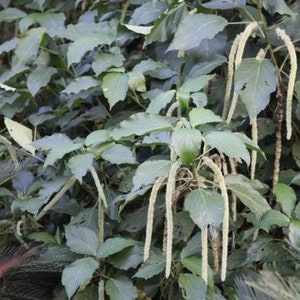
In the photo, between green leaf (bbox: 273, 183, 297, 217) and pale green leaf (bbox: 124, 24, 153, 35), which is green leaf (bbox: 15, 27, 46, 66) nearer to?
pale green leaf (bbox: 124, 24, 153, 35)

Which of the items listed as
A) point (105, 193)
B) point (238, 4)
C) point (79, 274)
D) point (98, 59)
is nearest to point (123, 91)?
point (98, 59)

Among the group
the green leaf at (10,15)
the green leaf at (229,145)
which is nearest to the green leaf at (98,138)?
the green leaf at (229,145)

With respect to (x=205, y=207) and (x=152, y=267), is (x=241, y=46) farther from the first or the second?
(x=152, y=267)

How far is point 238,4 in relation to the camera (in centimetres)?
181

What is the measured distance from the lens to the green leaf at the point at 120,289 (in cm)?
152

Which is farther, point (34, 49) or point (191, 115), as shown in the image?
point (34, 49)

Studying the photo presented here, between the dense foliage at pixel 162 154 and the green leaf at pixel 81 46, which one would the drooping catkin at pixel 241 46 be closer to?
the dense foliage at pixel 162 154

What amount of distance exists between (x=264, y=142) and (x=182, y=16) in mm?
457

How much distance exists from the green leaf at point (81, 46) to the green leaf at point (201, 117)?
1.61 ft

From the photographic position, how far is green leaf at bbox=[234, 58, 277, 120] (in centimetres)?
159

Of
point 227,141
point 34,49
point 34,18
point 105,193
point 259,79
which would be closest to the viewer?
point 227,141

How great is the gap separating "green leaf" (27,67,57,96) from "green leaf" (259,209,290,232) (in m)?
0.87

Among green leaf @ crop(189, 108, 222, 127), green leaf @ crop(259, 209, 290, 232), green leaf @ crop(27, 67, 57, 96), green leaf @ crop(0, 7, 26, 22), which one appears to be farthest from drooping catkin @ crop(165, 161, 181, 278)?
green leaf @ crop(0, 7, 26, 22)

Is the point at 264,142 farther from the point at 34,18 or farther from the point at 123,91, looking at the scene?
the point at 34,18
